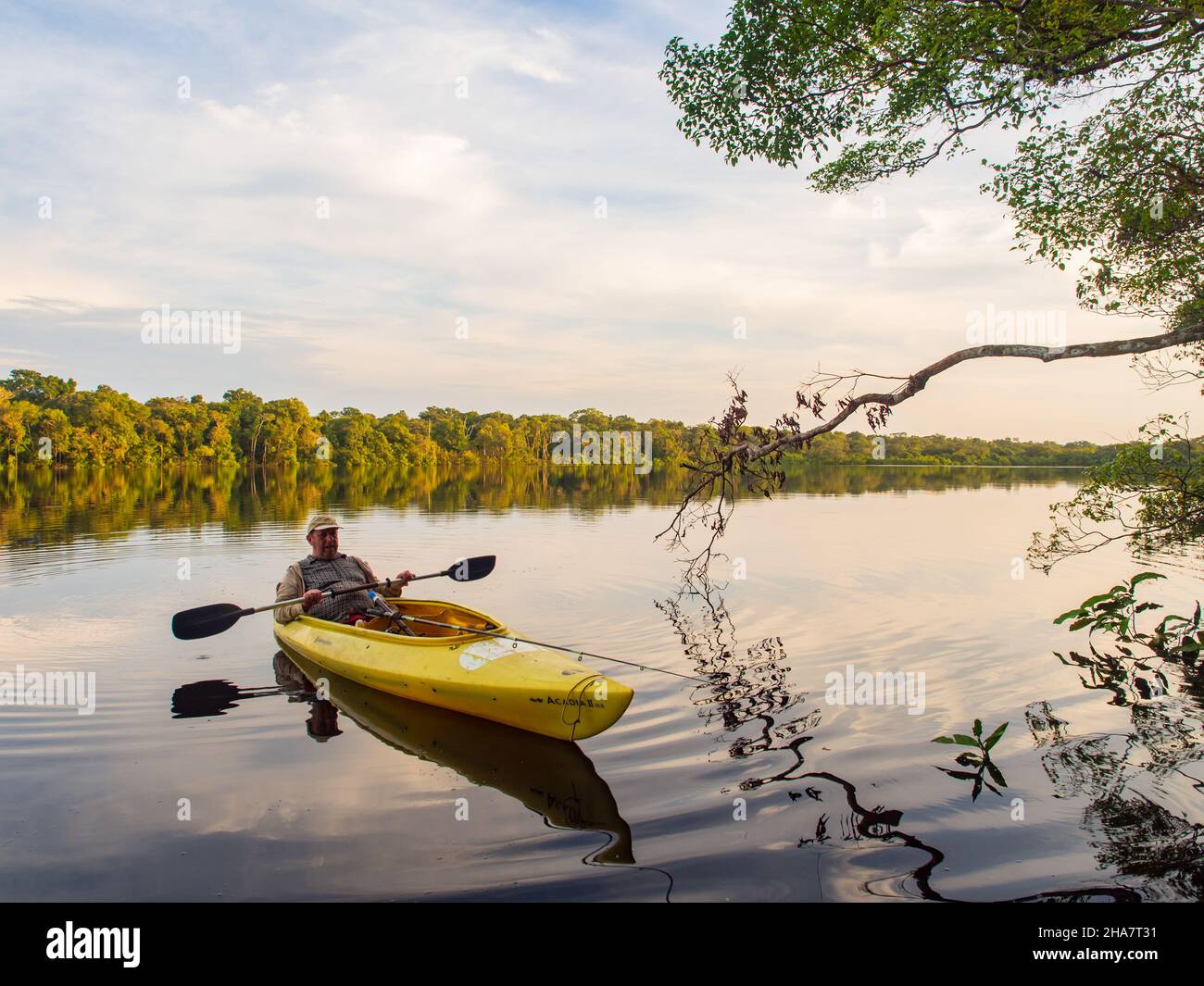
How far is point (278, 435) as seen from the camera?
101 meters

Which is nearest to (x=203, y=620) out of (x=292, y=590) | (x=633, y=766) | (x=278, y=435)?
(x=292, y=590)

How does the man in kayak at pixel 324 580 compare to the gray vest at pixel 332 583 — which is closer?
the man in kayak at pixel 324 580

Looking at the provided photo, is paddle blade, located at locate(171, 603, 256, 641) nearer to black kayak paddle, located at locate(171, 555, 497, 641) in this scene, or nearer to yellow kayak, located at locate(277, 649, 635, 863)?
black kayak paddle, located at locate(171, 555, 497, 641)

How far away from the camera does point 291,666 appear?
10.4 metres

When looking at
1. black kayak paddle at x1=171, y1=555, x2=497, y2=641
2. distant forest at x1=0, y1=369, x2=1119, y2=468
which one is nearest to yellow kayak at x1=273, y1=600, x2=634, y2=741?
black kayak paddle at x1=171, y1=555, x2=497, y2=641

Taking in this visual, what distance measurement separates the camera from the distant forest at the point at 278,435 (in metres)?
75.7

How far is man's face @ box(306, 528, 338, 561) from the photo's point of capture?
1066 cm

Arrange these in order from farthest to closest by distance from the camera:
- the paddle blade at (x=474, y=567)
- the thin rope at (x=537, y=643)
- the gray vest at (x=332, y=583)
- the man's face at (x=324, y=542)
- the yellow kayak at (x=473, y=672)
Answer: the paddle blade at (x=474, y=567), the man's face at (x=324, y=542), the gray vest at (x=332, y=583), the thin rope at (x=537, y=643), the yellow kayak at (x=473, y=672)

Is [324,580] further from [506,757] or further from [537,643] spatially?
[506,757]

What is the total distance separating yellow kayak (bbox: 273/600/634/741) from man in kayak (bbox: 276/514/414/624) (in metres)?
0.31

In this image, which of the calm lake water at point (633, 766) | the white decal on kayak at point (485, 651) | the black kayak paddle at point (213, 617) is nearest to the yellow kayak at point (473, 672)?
the white decal on kayak at point (485, 651)

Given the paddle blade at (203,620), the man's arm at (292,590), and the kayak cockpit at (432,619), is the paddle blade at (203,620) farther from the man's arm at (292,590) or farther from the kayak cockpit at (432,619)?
the kayak cockpit at (432,619)

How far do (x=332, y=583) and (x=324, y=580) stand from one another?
117 millimetres
